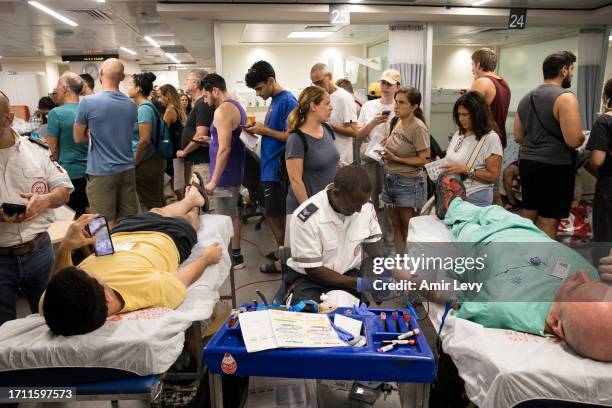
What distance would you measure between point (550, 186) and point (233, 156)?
2.30 metres

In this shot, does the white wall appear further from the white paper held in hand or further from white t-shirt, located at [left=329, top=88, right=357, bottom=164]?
the white paper held in hand

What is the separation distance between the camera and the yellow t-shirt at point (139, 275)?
5.20 ft

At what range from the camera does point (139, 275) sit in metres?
1.68

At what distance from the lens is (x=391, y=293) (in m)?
2.06

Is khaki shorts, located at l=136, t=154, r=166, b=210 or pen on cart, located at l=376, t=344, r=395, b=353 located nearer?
pen on cart, located at l=376, t=344, r=395, b=353

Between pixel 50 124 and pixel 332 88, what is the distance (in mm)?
2356

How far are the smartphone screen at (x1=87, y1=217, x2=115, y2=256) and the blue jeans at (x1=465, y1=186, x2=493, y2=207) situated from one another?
2.11m

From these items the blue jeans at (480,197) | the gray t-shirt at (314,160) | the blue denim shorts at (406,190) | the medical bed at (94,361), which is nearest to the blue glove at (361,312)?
the medical bed at (94,361)

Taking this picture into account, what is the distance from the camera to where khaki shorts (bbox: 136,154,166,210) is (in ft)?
13.9

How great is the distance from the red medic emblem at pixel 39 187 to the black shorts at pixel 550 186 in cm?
296

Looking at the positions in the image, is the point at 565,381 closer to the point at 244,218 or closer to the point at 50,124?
the point at 50,124

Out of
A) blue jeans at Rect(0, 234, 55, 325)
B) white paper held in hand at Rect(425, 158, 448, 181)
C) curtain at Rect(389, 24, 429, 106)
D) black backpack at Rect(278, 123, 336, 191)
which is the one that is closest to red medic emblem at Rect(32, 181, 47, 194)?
blue jeans at Rect(0, 234, 55, 325)

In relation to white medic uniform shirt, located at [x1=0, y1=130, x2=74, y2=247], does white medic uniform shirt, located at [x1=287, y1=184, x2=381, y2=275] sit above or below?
below

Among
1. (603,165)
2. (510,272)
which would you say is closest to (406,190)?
(603,165)
